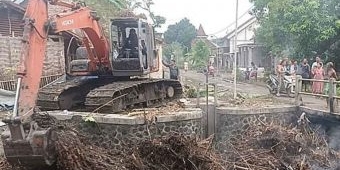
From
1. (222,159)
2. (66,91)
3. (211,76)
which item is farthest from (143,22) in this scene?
(211,76)

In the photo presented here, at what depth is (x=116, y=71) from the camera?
37.2 feet

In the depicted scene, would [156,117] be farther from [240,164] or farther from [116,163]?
[240,164]

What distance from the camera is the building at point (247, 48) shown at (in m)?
36.1

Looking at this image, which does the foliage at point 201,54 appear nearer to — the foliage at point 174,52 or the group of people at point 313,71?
the foliage at point 174,52

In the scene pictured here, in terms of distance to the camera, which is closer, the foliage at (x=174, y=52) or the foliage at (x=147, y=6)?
the foliage at (x=147, y=6)

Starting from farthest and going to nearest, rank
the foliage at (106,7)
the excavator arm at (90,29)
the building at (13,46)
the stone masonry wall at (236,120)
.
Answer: the foliage at (106,7) → the building at (13,46) → the stone masonry wall at (236,120) → the excavator arm at (90,29)

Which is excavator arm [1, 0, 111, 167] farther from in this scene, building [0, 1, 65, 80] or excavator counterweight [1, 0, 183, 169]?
building [0, 1, 65, 80]

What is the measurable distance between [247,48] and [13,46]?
959 inches

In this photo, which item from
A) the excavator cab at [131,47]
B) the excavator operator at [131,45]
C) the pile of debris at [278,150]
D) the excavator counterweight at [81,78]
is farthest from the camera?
the excavator operator at [131,45]

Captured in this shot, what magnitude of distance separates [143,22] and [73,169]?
5223mm

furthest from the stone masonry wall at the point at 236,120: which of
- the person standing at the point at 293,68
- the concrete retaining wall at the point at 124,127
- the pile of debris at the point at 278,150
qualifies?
the person standing at the point at 293,68

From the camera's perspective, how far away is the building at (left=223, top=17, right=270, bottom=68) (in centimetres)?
3609

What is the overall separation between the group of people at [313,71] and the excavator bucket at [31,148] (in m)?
8.10

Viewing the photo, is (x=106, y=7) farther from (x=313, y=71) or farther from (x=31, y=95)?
(x=31, y=95)
